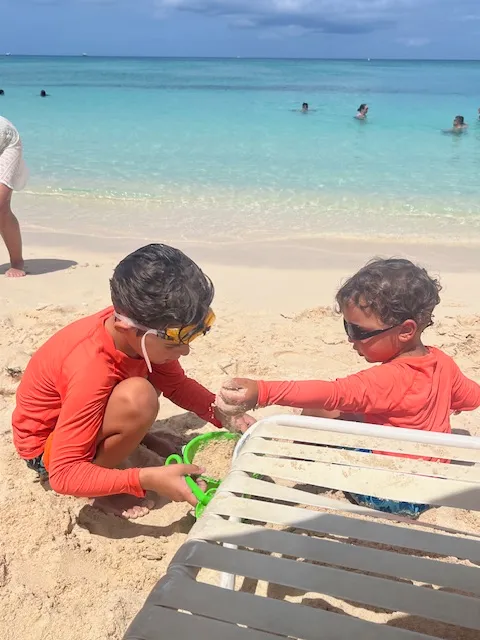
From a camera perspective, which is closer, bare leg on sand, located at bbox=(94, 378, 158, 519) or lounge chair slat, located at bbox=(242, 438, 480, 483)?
lounge chair slat, located at bbox=(242, 438, 480, 483)

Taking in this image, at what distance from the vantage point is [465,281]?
4742 millimetres

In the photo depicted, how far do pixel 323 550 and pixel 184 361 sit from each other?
2003 mm

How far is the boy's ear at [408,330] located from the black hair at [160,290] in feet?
2.90

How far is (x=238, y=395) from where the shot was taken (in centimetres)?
225

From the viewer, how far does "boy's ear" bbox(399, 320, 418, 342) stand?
2416 millimetres

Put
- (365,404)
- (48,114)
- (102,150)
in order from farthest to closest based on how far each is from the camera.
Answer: (48,114)
(102,150)
(365,404)

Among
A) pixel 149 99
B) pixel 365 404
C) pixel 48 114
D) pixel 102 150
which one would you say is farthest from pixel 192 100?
pixel 365 404

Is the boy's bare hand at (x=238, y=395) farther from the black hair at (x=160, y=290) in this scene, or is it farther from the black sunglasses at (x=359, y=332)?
the black sunglasses at (x=359, y=332)

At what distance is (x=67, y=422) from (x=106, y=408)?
0.15 m

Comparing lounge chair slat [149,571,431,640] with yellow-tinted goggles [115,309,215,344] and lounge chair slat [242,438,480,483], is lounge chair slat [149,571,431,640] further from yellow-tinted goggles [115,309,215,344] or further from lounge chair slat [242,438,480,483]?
yellow-tinted goggles [115,309,215,344]

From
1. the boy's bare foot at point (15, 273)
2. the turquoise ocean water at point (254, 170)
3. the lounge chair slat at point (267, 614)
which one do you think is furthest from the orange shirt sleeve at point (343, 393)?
the turquoise ocean water at point (254, 170)

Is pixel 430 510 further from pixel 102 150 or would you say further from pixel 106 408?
pixel 102 150

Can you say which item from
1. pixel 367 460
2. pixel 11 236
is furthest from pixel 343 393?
pixel 11 236

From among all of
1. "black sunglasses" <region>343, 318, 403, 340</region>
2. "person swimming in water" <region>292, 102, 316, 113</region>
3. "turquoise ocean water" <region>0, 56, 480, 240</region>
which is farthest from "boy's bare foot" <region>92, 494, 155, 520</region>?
"person swimming in water" <region>292, 102, 316, 113</region>
